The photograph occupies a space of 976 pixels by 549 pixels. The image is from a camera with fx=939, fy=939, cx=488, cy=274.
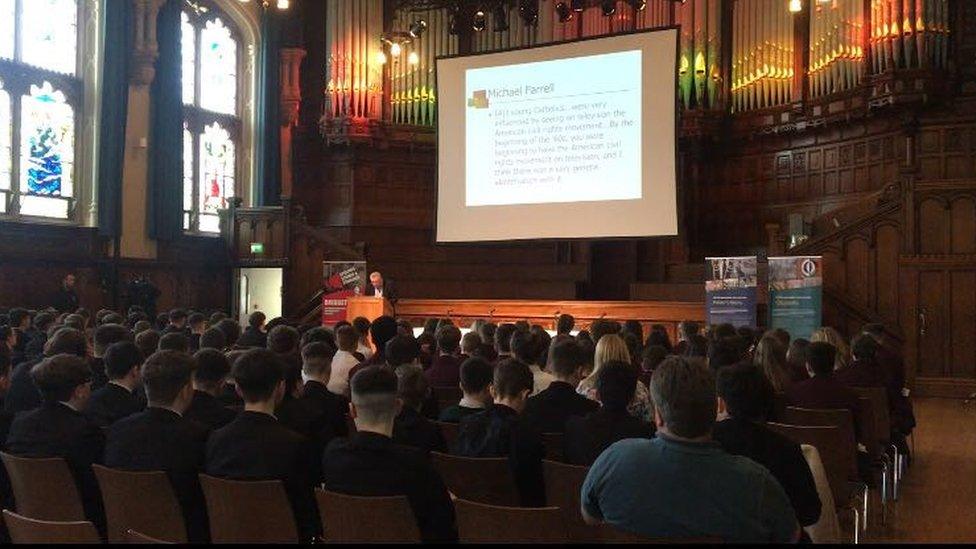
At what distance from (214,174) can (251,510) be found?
15.3 meters

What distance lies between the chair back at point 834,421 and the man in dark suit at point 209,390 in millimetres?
3049

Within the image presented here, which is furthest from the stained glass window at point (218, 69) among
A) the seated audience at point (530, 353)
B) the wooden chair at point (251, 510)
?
the wooden chair at point (251, 510)

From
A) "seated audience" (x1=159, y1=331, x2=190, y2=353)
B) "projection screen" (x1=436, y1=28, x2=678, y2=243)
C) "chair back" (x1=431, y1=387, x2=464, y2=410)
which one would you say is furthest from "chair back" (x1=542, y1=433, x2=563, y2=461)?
"projection screen" (x1=436, y1=28, x2=678, y2=243)

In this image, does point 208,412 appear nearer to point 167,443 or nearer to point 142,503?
point 167,443

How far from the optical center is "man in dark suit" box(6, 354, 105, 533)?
3.96 m

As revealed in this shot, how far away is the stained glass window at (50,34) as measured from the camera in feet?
46.9

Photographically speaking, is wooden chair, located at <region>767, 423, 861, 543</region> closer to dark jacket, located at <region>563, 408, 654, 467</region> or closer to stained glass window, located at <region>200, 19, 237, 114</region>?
dark jacket, located at <region>563, 408, 654, 467</region>

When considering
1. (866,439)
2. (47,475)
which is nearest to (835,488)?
(866,439)

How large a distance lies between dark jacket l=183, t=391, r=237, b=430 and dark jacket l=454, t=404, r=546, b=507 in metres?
1.15

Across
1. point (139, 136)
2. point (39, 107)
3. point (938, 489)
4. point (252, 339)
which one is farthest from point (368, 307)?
point (938, 489)

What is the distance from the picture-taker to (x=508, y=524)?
3.02 m

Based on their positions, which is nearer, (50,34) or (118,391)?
(118,391)

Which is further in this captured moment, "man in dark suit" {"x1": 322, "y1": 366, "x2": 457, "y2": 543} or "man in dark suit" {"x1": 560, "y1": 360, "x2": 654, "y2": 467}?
"man in dark suit" {"x1": 560, "y1": 360, "x2": 654, "y2": 467}

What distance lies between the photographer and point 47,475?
12.4 feet
